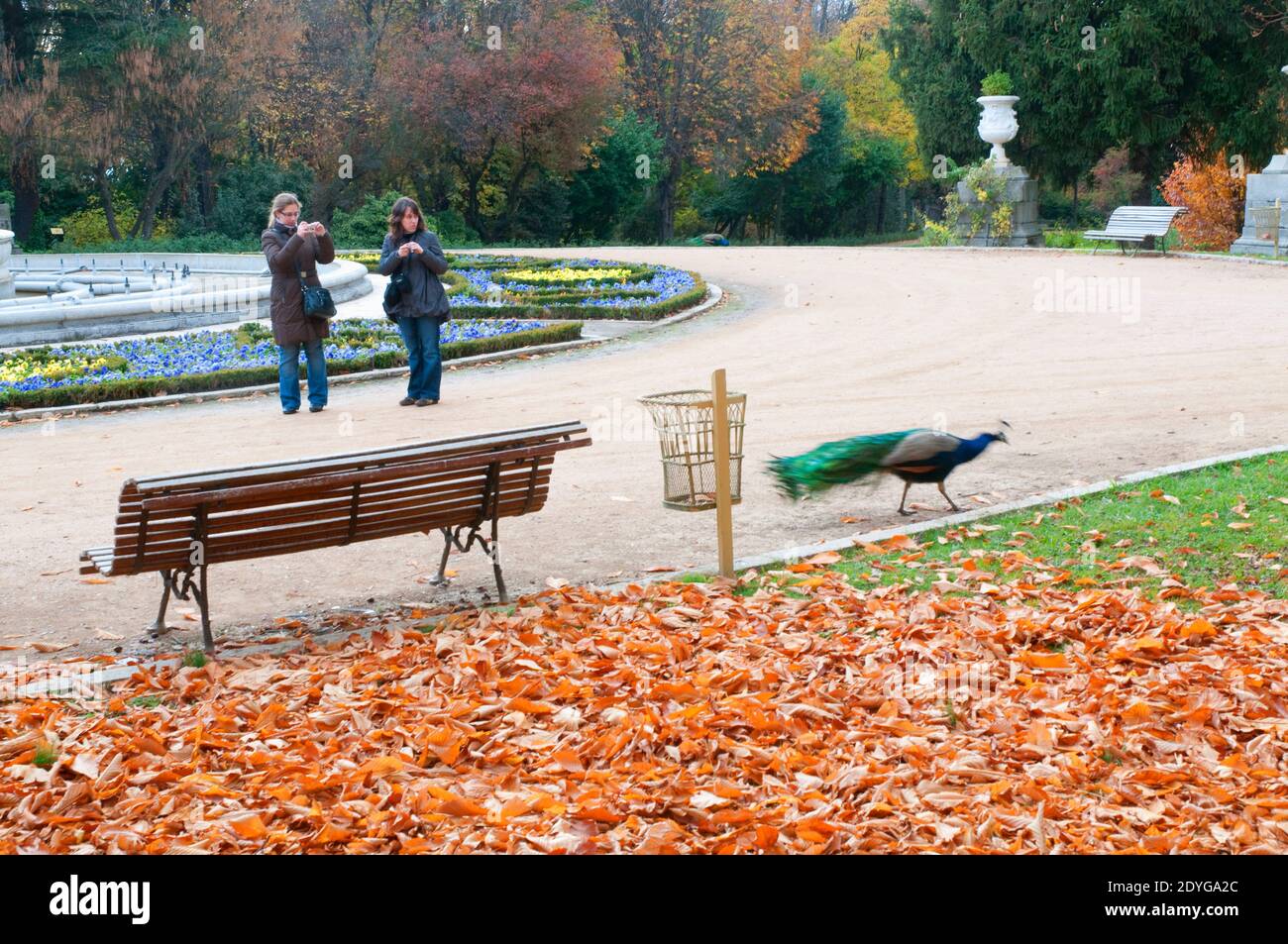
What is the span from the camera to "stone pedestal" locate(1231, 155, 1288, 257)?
23.4 metres

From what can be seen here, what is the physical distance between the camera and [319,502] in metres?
6.12

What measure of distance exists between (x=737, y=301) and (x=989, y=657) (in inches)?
565

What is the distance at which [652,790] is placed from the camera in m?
4.30

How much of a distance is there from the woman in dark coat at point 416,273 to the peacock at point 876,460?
4.64m

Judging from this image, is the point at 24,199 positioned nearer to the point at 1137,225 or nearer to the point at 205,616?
the point at 1137,225

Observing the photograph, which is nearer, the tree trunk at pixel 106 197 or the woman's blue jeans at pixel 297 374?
the woman's blue jeans at pixel 297 374

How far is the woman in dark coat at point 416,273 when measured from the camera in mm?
11289

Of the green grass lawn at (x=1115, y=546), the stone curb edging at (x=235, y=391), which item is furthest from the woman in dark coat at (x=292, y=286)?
the green grass lawn at (x=1115, y=546)

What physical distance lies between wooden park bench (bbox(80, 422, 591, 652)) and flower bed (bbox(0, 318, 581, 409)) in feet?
21.0

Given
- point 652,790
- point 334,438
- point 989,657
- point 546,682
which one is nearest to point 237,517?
point 546,682

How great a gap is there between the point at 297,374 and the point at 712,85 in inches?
1328

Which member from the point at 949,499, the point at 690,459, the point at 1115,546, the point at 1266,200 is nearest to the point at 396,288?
the point at 690,459

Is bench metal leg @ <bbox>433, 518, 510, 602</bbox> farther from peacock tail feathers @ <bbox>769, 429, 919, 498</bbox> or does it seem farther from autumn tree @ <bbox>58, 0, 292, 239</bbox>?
autumn tree @ <bbox>58, 0, 292, 239</bbox>

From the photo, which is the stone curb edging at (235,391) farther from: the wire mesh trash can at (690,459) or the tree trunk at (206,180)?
the tree trunk at (206,180)
